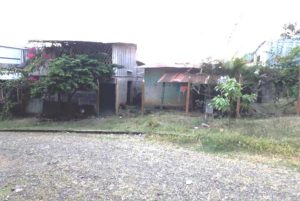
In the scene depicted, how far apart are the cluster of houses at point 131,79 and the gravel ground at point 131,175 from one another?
5228 millimetres

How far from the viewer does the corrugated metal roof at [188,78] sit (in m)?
13.3

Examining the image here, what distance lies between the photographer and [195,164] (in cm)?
735

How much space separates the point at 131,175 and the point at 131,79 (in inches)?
426

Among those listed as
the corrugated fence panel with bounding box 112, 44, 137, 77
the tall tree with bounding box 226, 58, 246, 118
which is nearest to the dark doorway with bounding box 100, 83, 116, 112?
the corrugated fence panel with bounding box 112, 44, 137, 77

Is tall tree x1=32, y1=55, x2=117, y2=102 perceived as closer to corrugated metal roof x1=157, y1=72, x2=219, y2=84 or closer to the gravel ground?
corrugated metal roof x1=157, y1=72, x2=219, y2=84

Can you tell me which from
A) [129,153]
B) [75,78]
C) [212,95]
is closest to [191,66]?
[212,95]

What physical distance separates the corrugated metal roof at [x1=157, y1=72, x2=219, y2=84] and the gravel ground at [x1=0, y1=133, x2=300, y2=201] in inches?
191

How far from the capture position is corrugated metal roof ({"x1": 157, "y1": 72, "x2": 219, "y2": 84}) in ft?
43.5

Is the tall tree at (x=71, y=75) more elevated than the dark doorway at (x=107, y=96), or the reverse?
the tall tree at (x=71, y=75)

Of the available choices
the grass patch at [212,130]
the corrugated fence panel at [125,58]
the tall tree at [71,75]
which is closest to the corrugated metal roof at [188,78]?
the grass patch at [212,130]

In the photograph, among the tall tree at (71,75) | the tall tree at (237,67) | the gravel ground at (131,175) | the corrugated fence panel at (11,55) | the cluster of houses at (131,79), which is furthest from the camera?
the corrugated fence panel at (11,55)

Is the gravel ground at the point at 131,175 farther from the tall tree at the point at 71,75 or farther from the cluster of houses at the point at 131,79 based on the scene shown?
the cluster of houses at the point at 131,79

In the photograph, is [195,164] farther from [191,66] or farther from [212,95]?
[191,66]

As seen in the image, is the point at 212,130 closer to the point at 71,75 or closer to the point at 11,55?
the point at 71,75
